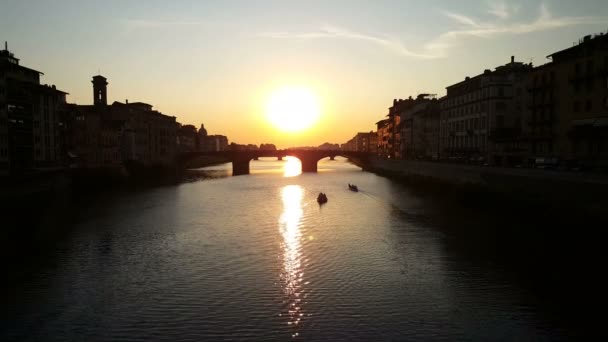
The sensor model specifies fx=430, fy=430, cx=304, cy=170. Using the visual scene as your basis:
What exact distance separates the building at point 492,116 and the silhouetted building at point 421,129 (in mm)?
25326

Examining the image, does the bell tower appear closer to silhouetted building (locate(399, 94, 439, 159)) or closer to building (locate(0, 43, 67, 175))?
building (locate(0, 43, 67, 175))

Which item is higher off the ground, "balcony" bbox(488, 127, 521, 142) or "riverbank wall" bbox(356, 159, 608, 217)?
"balcony" bbox(488, 127, 521, 142)

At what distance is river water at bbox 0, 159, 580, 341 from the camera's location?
20.1 metres

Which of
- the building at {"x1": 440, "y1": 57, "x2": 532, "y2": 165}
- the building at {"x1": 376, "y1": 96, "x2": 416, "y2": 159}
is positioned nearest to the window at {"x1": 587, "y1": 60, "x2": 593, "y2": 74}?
the building at {"x1": 440, "y1": 57, "x2": 532, "y2": 165}

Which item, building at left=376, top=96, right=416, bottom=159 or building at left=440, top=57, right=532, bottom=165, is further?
building at left=376, top=96, right=416, bottom=159

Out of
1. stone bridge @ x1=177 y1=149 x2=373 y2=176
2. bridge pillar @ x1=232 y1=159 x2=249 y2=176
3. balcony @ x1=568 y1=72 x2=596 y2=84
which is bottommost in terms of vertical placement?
bridge pillar @ x1=232 y1=159 x2=249 y2=176

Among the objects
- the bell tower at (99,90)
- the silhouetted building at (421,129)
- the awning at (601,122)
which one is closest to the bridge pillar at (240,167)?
the bell tower at (99,90)

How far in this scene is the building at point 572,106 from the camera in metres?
60.0

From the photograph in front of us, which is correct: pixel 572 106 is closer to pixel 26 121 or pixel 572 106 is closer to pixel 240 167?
pixel 26 121

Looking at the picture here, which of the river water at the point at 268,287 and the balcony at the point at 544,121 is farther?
the balcony at the point at 544,121

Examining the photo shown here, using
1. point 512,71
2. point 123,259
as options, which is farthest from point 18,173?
point 512,71

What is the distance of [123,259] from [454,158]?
9106 cm

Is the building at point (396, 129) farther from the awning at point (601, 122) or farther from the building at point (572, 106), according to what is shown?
the awning at point (601, 122)

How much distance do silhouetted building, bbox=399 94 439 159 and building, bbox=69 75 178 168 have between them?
280 ft
